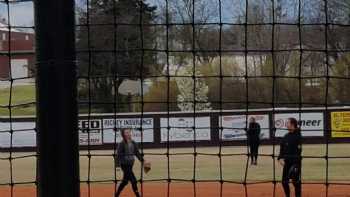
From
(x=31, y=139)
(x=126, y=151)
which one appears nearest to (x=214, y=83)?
(x=31, y=139)

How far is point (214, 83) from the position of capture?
127 ft

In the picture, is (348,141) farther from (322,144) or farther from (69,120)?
(69,120)

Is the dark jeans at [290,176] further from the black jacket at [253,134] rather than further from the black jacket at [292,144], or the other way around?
the black jacket at [253,134]

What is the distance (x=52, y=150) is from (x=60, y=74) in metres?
0.23

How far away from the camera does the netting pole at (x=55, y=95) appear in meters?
2.09

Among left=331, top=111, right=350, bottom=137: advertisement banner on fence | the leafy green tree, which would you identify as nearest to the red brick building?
the leafy green tree

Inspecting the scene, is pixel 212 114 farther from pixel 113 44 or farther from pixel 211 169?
pixel 113 44

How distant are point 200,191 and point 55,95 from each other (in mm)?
14117

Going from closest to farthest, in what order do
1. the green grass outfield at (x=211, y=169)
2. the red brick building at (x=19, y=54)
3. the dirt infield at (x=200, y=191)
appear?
the red brick building at (x=19, y=54) < the dirt infield at (x=200, y=191) < the green grass outfield at (x=211, y=169)

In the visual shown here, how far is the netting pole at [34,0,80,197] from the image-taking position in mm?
2092

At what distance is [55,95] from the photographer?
6.91ft

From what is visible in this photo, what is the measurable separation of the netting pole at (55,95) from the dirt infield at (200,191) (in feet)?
40.8

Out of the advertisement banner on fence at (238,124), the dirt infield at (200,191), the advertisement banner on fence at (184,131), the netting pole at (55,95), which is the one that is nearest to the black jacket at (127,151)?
the dirt infield at (200,191)

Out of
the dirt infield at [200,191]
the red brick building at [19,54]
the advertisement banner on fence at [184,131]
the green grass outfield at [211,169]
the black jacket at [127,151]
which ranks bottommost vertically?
the green grass outfield at [211,169]
